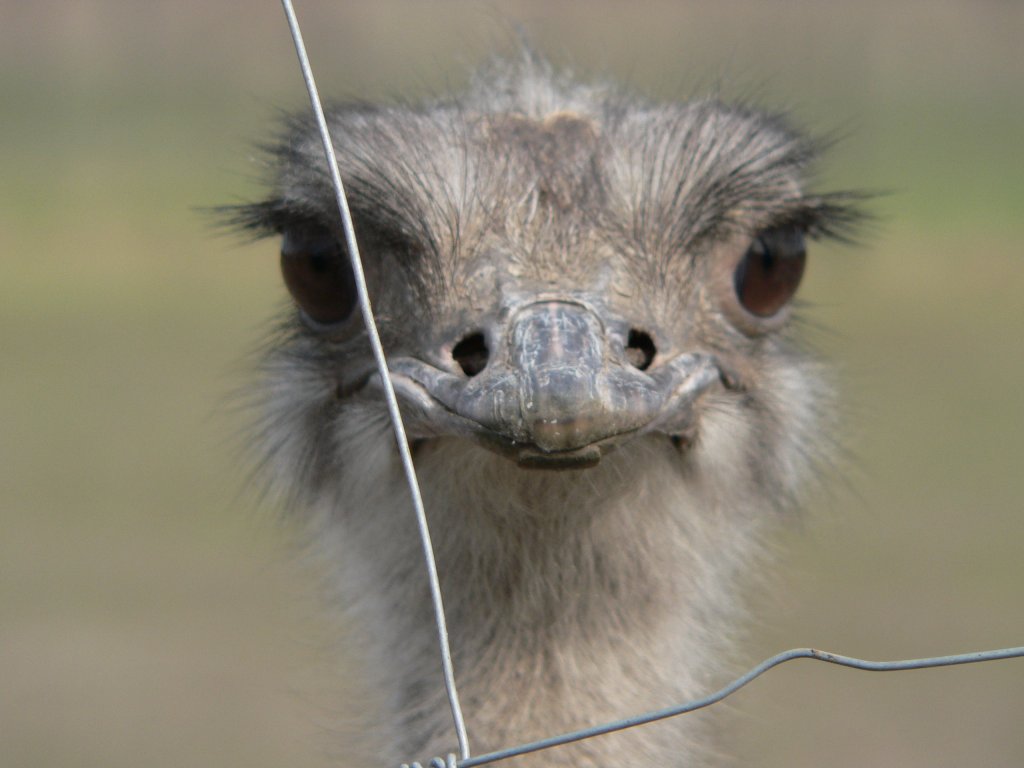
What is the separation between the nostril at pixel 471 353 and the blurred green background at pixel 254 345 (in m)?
0.94

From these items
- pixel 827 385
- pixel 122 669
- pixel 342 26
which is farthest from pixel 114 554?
pixel 342 26

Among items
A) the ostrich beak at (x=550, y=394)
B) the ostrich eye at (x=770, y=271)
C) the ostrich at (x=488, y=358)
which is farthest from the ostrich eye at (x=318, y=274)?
the ostrich eye at (x=770, y=271)

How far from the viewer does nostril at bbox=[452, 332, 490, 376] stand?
209cm

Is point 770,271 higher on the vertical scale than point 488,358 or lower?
higher

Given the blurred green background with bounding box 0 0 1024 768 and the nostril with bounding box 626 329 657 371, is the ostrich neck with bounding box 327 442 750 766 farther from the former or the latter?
the blurred green background with bounding box 0 0 1024 768

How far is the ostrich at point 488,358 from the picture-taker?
7.33ft

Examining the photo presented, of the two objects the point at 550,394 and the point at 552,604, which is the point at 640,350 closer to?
the point at 550,394

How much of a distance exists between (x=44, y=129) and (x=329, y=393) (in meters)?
15.4

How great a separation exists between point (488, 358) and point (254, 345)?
2.32 m

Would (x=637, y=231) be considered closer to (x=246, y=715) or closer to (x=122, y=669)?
(x=246, y=715)

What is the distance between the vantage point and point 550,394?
6.10 ft

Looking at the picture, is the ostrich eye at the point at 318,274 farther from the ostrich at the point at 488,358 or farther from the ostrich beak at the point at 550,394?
the ostrich beak at the point at 550,394

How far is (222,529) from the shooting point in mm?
9188

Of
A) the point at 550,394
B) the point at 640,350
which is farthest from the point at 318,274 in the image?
the point at 550,394
